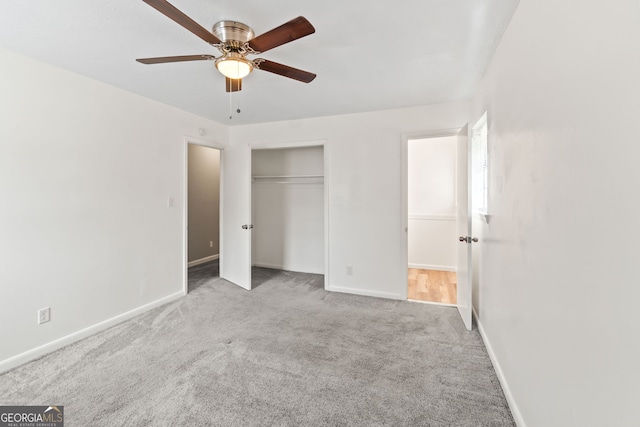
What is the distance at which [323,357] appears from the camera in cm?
224

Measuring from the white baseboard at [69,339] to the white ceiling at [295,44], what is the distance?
92.5 inches

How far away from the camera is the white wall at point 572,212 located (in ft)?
2.45

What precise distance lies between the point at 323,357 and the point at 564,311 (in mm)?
1679

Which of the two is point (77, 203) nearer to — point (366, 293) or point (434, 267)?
point (366, 293)

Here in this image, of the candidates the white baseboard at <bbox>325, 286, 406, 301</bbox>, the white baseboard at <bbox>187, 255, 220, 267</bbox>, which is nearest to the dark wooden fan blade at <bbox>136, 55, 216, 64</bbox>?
the white baseboard at <bbox>325, 286, 406, 301</bbox>

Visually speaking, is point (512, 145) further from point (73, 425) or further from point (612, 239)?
point (73, 425)

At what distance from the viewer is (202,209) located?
5461mm

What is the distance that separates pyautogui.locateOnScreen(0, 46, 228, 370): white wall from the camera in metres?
2.14

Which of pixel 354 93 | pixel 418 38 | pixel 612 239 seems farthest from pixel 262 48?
pixel 612 239

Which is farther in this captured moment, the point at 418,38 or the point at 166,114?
the point at 166,114

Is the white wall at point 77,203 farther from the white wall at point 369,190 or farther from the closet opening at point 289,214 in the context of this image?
the white wall at point 369,190

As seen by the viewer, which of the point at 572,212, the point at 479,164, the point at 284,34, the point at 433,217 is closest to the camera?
the point at 572,212

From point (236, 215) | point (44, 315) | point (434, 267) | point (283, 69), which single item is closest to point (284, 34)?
point (283, 69)

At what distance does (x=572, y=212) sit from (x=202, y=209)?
5.50m
